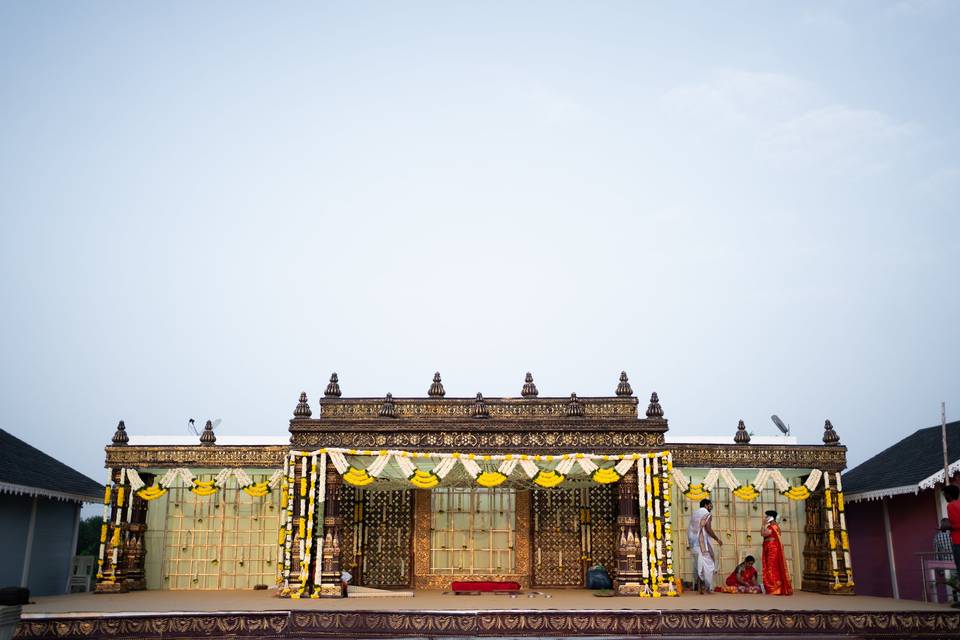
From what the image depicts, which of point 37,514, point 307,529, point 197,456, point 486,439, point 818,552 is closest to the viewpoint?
point 307,529

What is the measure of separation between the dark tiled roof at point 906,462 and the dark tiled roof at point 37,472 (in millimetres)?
18380

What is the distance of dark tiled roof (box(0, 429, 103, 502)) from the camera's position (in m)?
15.9

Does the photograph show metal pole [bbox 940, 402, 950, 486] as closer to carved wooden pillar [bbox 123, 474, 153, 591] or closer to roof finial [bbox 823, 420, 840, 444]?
roof finial [bbox 823, 420, 840, 444]

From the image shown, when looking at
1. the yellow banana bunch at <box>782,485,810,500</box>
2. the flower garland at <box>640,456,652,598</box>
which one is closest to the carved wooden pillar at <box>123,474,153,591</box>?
the flower garland at <box>640,456,652,598</box>

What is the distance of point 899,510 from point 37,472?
64.1ft

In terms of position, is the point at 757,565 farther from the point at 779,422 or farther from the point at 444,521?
the point at 444,521

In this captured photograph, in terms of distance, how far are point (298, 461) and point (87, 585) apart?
661 centimetres

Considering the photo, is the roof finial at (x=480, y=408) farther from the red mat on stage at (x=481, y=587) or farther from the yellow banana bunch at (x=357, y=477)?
the red mat on stage at (x=481, y=587)

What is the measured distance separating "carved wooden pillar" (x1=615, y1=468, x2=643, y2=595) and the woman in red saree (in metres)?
2.75

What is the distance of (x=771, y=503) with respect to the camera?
17.5 m

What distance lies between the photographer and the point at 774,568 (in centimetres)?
1521

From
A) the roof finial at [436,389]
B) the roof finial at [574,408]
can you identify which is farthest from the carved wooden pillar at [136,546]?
the roof finial at [574,408]

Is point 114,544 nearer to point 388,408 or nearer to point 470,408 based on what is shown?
point 388,408

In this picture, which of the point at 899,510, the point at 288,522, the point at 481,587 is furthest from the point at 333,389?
the point at 899,510
